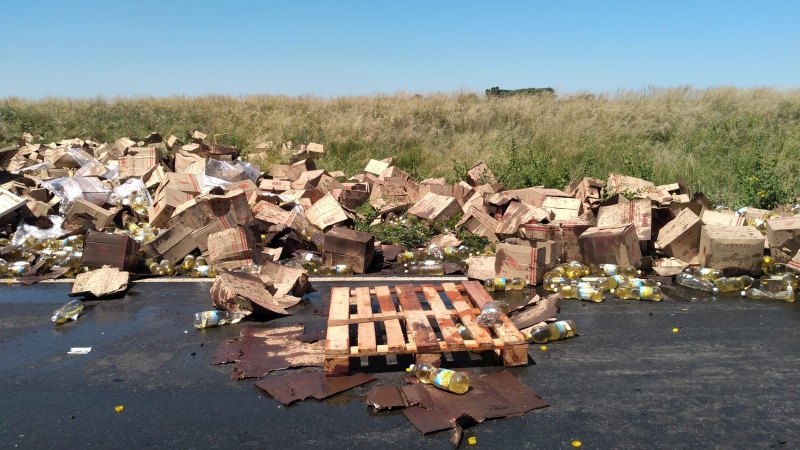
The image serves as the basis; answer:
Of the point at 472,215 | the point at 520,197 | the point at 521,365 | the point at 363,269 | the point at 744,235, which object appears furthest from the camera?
the point at 520,197

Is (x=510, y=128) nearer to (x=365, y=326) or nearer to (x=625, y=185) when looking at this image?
(x=625, y=185)

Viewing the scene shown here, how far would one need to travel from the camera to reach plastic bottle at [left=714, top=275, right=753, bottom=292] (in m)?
6.18

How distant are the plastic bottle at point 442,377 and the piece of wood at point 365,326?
1.18 feet

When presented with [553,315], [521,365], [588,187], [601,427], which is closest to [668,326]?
[553,315]

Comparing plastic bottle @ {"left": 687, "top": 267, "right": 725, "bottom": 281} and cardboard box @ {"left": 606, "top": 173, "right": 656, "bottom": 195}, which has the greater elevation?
cardboard box @ {"left": 606, "top": 173, "right": 656, "bottom": 195}

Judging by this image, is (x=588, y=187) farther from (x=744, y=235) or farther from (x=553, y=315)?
(x=553, y=315)

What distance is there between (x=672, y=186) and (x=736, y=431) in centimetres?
657

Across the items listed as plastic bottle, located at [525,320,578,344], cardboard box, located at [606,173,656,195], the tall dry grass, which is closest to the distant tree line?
the tall dry grass

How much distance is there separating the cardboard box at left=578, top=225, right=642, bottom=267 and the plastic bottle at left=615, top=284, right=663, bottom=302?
79 cm

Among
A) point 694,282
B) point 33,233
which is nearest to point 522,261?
point 694,282

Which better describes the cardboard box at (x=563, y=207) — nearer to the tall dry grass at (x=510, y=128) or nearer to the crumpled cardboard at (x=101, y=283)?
the tall dry grass at (x=510, y=128)

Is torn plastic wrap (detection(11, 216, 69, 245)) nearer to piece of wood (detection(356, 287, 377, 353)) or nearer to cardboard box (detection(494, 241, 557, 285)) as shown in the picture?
piece of wood (detection(356, 287, 377, 353))

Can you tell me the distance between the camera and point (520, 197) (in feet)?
29.2

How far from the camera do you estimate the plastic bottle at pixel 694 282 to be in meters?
6.23
